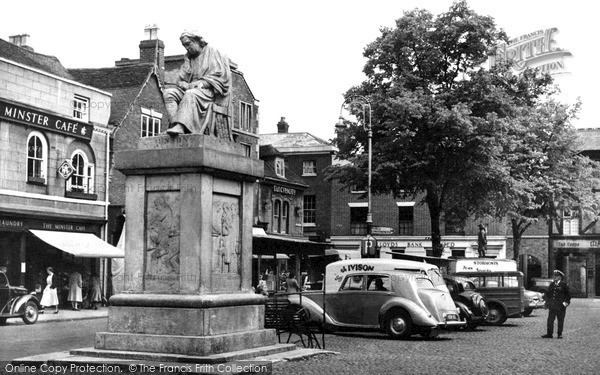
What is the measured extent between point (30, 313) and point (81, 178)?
35.0ft

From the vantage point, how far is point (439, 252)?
3684cm

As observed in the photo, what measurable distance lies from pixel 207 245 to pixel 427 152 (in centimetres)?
2281

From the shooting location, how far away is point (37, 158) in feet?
109

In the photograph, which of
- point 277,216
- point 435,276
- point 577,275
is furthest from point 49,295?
point 577,275

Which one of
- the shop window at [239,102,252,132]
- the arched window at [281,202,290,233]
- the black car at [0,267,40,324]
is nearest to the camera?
the black car at [0,267,40,324]

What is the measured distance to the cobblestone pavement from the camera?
531 inches

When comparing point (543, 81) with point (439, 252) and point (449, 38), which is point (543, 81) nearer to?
point (449, 38)

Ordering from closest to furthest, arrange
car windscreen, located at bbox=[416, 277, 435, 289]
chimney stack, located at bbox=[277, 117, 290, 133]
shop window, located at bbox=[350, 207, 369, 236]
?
car windscreen, located at bbox=[416, 277, 435, 289] → shop window, located at bbox=[350, 207, 369, 236] → chimney stack, located at bbox=[277, 117, 290, 133]

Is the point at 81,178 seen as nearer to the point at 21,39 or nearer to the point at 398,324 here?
the point at 21,39

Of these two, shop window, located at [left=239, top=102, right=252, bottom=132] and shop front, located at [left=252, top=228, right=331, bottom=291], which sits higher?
shop window, located at [left=239, top=102, right=252, bottom=132]

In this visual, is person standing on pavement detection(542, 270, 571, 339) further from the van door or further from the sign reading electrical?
the sign reading electrical

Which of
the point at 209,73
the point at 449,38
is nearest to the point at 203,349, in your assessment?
the point at 209,73

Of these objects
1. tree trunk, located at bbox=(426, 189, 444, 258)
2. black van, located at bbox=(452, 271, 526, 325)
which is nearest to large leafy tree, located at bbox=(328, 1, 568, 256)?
tree trunk, located at bbox=(426, 189, 444, 258)

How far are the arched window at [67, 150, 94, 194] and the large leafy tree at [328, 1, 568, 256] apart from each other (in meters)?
10.7
